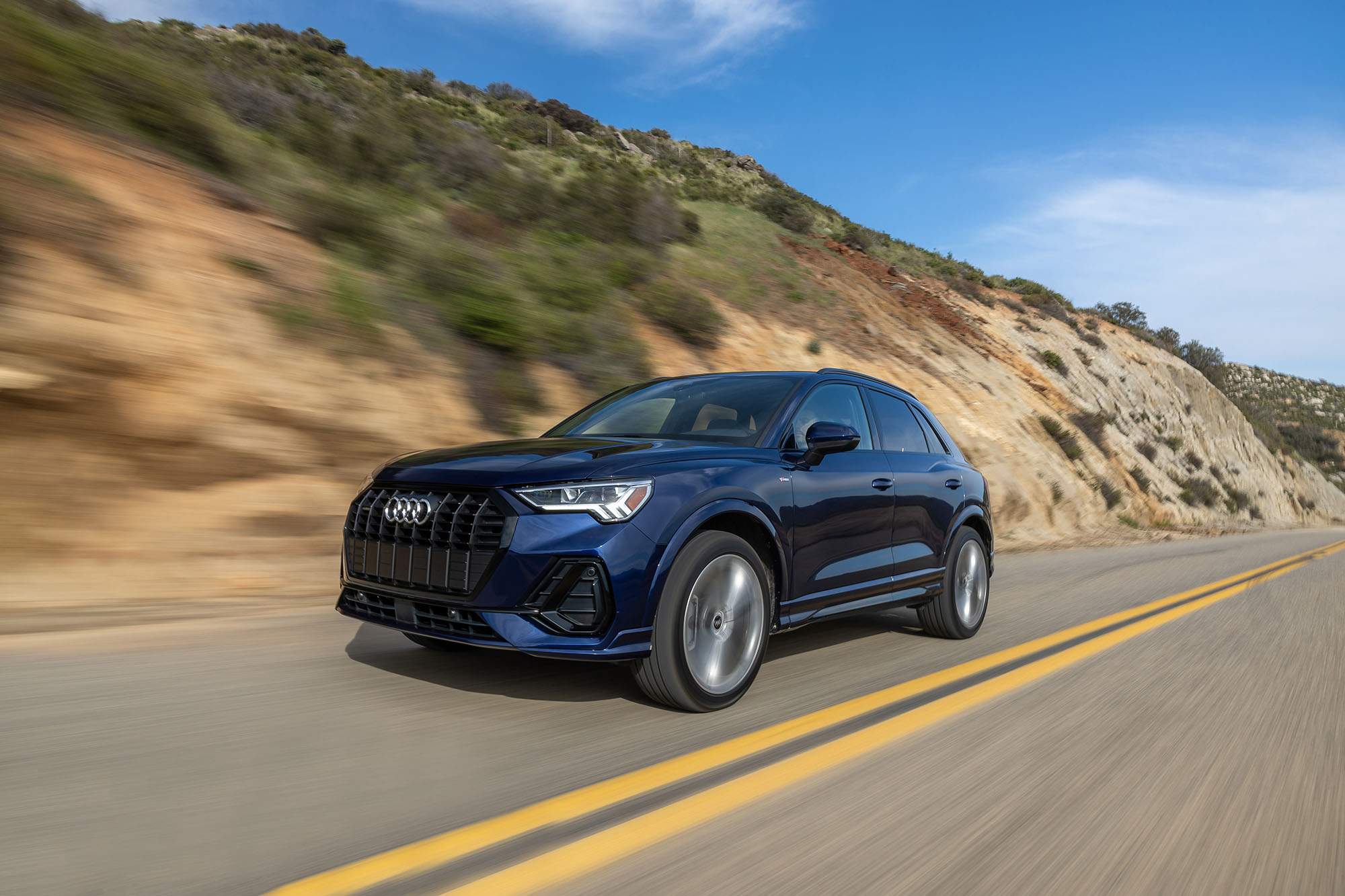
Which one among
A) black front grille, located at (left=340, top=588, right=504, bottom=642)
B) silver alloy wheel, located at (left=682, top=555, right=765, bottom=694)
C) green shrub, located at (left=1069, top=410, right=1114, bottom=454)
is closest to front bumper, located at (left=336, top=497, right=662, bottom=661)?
black front grille, located at (left=340, top=588, right=504, bottom=642)

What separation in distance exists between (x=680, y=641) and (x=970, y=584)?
3319 mm

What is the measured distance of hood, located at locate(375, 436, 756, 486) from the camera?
392 centimetres

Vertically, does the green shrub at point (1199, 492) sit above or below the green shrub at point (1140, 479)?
below

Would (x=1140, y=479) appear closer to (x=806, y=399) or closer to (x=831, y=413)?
(x=831, y=413)

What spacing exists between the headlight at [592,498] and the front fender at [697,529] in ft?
0.80

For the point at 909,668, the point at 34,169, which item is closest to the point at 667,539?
the point at 909,668

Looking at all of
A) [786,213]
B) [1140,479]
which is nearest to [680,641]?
[786,213]

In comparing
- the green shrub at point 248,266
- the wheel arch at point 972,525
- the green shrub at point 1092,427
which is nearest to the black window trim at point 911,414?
the wheel arch at point 972,525

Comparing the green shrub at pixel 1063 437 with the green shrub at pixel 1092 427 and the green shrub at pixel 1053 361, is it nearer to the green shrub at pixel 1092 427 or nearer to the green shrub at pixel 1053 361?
the green shrub at pixel 1092 427

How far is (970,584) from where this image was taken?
6.65 metres

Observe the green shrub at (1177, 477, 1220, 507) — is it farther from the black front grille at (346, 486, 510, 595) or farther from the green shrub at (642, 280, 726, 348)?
the black front grille at (346, 486, 510, 595)

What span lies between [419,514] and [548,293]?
8934 mm

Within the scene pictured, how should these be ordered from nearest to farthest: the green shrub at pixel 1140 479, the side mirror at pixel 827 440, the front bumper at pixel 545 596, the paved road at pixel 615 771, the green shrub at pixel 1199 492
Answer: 1. the paved road at pixel 615 771
2. the front bumper at pixel 545 596
3. the side mirror at pixel 827 440
4. the green shrub at pixel 1140 479
5. the green shrub at pixel 1199 492

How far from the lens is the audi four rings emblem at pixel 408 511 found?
4061mm
